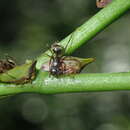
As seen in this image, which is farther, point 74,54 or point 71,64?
point 74,54

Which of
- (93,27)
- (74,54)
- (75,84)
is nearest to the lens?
(75,84)

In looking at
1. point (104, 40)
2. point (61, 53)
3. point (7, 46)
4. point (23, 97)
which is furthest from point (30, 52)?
point (61, 53)

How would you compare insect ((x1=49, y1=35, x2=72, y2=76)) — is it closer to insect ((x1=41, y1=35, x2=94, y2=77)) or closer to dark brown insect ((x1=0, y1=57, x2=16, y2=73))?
insect ((x1=41, y1=35, x2=94, y2=77))

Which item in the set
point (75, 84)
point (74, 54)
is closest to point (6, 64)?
point (75, 84)

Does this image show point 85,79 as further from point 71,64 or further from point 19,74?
point 19,74

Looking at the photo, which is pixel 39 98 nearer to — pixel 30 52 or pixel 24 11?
pixel 30 52

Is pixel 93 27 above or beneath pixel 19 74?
above

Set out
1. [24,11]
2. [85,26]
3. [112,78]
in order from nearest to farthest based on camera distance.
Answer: [112,78] → [85,26] → [24,11]
